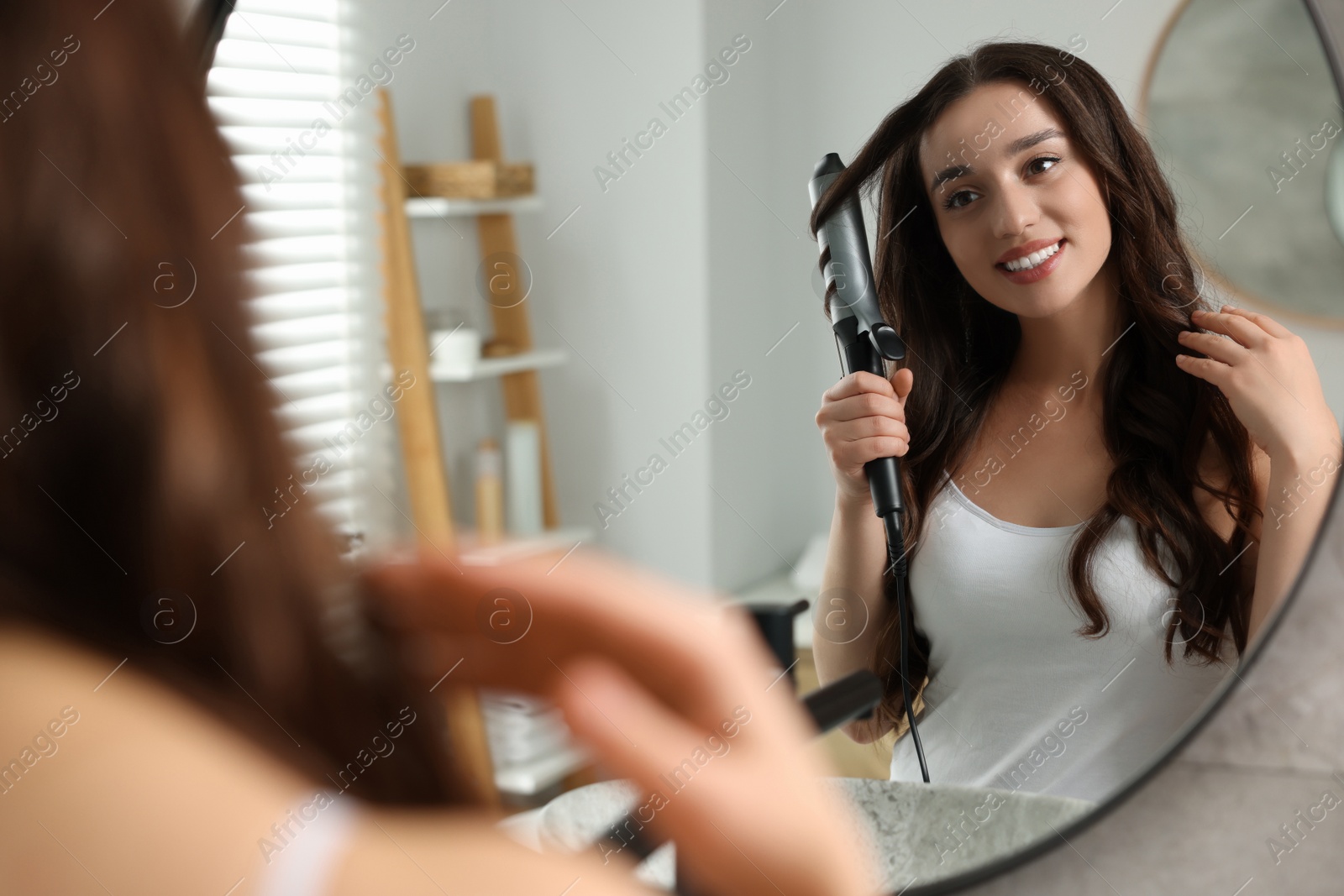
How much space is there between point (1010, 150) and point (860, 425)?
131mm

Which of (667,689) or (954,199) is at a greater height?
(954,199)

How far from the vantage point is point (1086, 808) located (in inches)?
18.0

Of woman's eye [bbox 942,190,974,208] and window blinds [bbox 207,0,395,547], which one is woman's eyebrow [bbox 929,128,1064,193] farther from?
window blinds [bbox 207,0,395,547]

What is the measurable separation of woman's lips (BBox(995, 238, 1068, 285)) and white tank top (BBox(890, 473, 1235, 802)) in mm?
94

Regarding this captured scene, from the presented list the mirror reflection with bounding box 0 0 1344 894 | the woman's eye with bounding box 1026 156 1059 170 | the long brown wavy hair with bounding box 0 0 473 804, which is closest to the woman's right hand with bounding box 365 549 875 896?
the mirror reflection with bounding box 0 0 1344 894

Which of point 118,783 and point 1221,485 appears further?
point 1221,485

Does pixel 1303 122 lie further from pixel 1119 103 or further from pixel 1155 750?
pixel 1155 750

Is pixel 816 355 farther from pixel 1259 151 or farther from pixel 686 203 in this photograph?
pixel 1259 151

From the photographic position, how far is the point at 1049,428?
17.1 inches

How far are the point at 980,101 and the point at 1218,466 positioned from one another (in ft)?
0.63

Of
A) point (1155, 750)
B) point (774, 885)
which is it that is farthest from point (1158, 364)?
point (774, 885)

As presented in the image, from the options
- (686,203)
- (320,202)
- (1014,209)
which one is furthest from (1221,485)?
(320,202)

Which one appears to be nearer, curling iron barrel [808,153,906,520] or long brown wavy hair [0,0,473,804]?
long brown wavy hair [0,0,473,804]

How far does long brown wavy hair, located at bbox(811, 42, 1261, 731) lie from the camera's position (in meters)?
0.42
